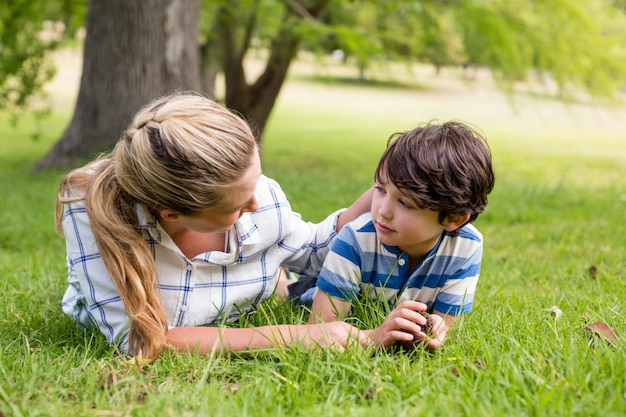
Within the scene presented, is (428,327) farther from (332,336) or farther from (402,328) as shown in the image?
(332,336)

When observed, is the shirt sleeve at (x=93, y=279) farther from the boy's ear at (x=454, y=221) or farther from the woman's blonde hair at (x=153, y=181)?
the boy's ear at (x=454, y=221)

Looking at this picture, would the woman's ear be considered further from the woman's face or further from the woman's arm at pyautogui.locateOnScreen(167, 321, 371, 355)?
the woman's arm at pyautogui.locateOnScreen(167, 321, 371, 355)

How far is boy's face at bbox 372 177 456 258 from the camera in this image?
2.28m

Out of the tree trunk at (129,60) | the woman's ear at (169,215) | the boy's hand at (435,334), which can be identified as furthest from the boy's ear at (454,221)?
the tree trunk at (129,60)

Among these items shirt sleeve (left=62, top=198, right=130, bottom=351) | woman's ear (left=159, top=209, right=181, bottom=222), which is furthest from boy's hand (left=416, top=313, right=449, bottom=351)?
shirt sleeve (left=62, top=198, right=130, bottom=351)

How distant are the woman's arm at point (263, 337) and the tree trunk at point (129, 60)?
4.98m

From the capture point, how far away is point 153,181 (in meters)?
2.13

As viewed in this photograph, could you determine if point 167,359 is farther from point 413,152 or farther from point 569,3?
point 569,3

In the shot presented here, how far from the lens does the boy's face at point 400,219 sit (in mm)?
2277

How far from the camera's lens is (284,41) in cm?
950

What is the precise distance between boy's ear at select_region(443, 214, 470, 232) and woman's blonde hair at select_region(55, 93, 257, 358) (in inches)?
28.5

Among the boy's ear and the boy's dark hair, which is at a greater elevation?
the boy's dark hair

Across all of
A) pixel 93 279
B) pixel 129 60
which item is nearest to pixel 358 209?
pixel 93 279

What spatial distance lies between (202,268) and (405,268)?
2.51ft
